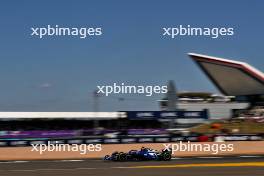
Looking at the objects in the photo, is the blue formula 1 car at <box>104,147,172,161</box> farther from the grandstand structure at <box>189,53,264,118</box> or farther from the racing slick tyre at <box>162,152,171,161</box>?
the grandstand structure at <box>189,53,264,118</box>

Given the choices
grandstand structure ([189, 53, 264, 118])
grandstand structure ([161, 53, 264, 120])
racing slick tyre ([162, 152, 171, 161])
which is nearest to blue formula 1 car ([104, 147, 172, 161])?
racing slick tyre ([162, 152, 171, 161])

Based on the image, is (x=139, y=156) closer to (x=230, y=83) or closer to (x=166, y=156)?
(x=166, y=156)

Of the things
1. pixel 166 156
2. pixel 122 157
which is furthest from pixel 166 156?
pixel 122 157

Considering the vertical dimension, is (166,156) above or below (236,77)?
below

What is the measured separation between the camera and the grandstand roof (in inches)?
3428

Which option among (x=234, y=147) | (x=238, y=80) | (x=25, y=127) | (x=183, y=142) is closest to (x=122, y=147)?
(x=183, y=142)

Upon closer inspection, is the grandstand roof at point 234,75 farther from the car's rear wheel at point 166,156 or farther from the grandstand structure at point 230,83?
the car's rear wheel at point 166,156

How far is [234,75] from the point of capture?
8750 centimetres

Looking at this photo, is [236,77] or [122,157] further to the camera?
[236,77]

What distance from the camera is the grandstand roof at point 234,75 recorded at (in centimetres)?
8706

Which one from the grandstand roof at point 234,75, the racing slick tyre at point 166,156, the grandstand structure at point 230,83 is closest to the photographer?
the racing slick tyre at point 166,156

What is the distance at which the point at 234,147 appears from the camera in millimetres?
36156

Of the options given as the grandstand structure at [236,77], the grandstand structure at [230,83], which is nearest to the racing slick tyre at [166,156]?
the grandstand structure at [230,83]

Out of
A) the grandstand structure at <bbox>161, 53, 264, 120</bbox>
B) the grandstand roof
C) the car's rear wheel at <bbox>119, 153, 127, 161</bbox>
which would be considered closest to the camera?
the car's rear wheel at <bbox>119, 153, 127, 161</bbox>
